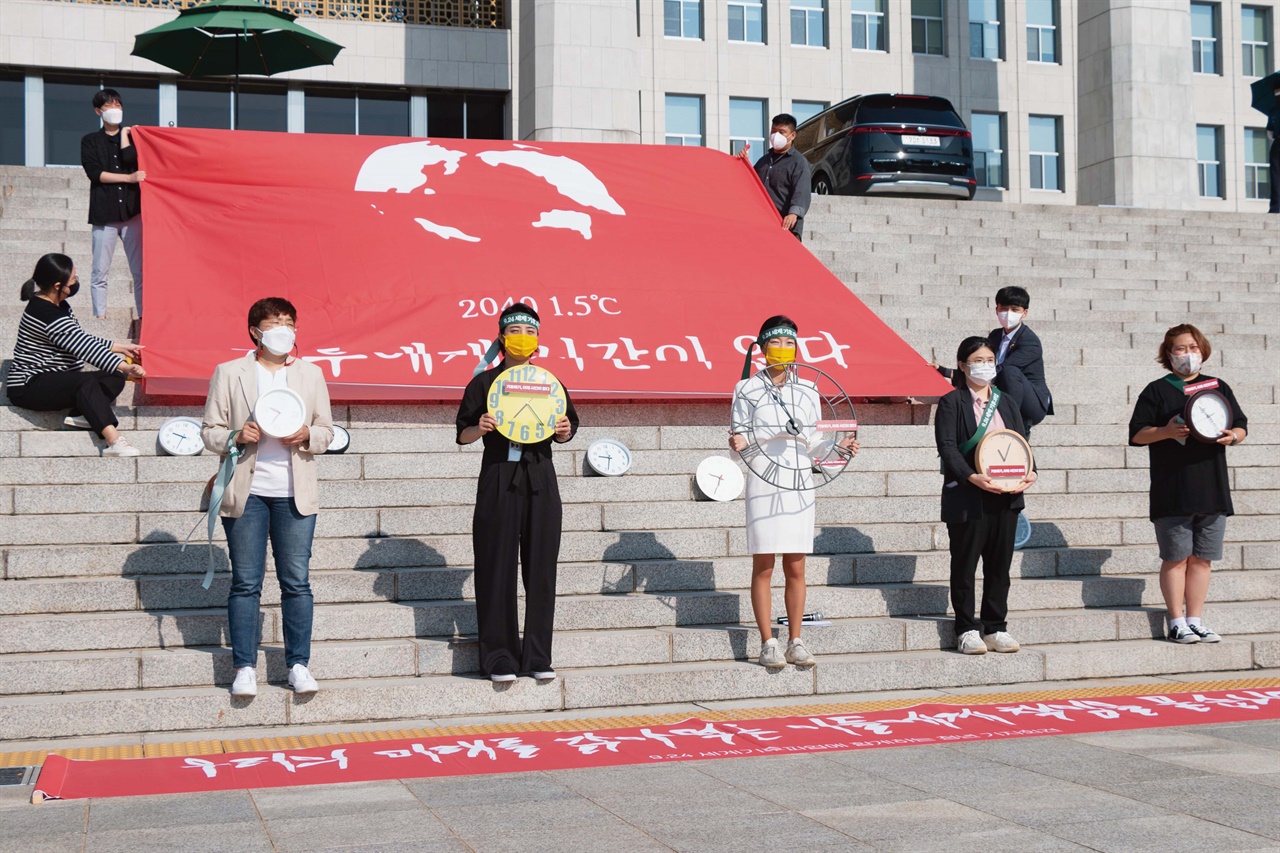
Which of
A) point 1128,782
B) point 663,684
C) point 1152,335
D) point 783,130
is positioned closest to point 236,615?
point 663,684

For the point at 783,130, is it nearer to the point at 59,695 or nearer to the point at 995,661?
the point at 995,661

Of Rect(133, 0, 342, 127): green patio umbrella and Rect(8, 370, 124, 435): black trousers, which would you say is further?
Rect(133, 0, 342, 127): green patio umbrella

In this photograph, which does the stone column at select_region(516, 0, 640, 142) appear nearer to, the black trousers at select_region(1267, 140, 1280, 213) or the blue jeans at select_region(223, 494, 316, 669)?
the black trousers at select_region(1267, 140, 1280, 213)

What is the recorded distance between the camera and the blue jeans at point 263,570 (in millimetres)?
6422

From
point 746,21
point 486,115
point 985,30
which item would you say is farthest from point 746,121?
point 486,115

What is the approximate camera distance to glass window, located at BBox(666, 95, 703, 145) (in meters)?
32.6

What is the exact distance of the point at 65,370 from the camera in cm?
870

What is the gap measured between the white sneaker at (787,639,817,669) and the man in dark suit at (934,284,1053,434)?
90.4 inches

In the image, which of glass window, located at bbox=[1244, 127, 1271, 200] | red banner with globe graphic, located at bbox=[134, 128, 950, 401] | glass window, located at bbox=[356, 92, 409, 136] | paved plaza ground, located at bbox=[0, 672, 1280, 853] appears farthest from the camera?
glass window, located at bbox=[1244, 127, 1271, 200]

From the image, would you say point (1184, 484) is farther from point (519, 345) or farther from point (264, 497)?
point (264, 497)

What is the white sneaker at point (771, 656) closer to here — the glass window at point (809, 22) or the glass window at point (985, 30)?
→ the glass window at point (809, 22)

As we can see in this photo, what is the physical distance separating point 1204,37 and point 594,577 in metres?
33.7

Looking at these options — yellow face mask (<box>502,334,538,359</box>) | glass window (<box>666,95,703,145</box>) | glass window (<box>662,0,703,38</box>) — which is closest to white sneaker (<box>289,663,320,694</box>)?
yellow face mask (<box>502,334,538,359</box>)

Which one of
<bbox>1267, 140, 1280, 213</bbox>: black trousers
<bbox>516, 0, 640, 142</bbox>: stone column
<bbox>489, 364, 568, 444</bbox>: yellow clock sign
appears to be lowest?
<bbox>489, 364, 568, 444</bbox>: yellow clock sign
